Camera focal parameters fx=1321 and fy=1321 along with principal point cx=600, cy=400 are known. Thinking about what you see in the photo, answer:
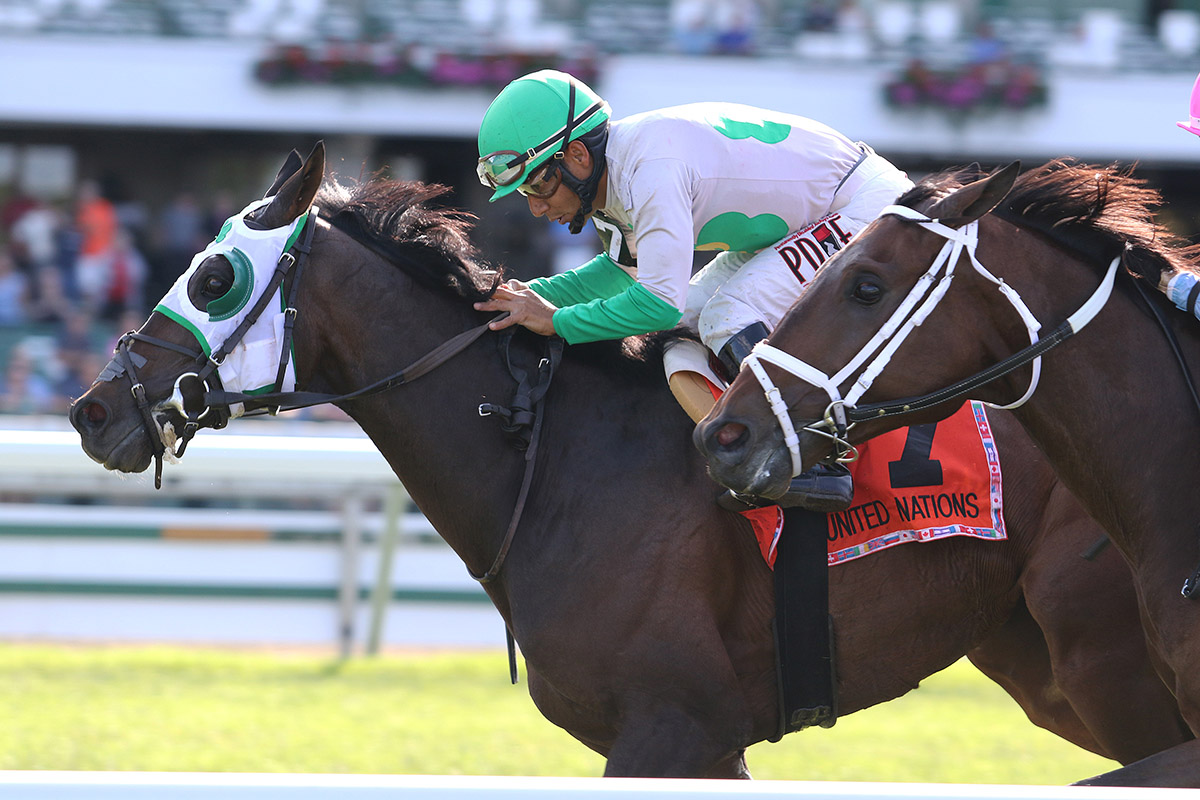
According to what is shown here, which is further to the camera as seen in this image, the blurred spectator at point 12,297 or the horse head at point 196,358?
the blurred spectator at point 12,297

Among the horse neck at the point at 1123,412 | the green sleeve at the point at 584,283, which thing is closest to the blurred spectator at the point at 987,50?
the green sleeve at the point at 584,283

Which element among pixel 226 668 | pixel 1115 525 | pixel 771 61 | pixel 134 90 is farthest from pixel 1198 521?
pixel 134 90

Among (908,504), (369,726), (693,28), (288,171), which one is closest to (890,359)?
(908,504)

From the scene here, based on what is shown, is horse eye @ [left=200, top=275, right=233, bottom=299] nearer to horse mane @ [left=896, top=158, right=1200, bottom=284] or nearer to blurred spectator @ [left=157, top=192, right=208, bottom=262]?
horse mane @ [left=896, top=158, right=1200, bottom=284]

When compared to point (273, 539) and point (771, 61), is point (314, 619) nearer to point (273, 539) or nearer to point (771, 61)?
point (273, 539)

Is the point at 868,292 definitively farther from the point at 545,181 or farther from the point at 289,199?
the point at 289,199

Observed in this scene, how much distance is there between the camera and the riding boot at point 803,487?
2756 mm

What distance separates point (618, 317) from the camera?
9.29 ft

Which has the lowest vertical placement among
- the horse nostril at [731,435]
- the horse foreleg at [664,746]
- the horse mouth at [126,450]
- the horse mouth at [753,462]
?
the horse foreleg at [664,746]

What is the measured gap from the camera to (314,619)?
256 inches

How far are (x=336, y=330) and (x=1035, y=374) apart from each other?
5.00 feet

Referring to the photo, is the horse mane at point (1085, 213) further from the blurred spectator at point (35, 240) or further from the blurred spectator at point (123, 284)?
the blurred spectator at point (35, 240)

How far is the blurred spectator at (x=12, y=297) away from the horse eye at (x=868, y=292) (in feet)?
27.8

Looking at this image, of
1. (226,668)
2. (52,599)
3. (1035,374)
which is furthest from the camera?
(52,599)
